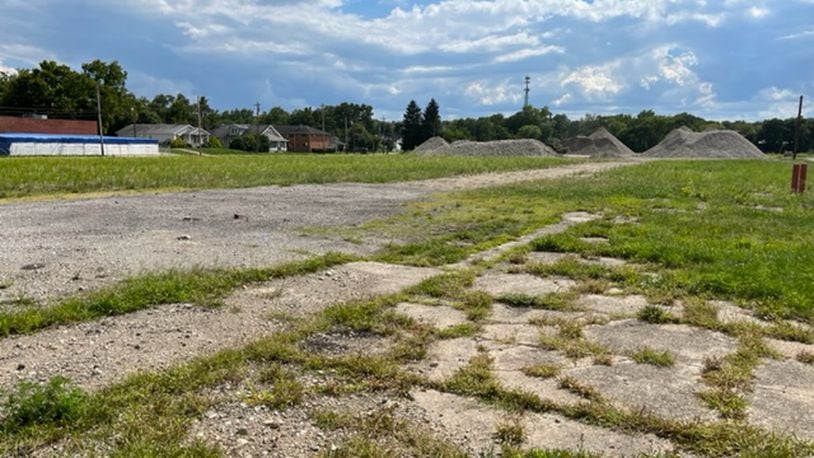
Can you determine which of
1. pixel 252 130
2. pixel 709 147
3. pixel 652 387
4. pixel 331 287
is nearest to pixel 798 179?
pixel 331 287

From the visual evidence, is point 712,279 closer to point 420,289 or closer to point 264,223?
point 420,289

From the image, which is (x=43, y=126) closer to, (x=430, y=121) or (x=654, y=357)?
(x=430, y=121)

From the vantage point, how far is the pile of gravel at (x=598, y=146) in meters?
82.6

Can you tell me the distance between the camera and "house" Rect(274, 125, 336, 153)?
375ft

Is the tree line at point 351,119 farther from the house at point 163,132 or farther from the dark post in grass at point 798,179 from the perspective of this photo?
the dark post in grass at point 798,179

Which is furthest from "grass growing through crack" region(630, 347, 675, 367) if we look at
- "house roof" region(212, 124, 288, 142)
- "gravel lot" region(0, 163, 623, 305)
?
A: "house roof" region(212, 124, 288, 142)

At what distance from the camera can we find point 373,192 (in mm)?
17766

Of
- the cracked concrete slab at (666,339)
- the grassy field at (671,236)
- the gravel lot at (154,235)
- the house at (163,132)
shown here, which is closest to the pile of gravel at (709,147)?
the grassy field at (671,236)

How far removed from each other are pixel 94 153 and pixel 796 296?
2562 inches

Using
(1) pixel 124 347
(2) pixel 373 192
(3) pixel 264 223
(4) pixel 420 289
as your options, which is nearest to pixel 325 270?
(4) pixel 420 289

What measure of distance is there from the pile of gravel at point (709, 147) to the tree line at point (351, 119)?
1545 cm

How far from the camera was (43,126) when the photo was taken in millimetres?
67000

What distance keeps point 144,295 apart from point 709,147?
3213 inches

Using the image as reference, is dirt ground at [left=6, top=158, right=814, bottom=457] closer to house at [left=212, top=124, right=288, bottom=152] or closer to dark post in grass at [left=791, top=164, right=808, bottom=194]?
dark post in grass at [left=791, top=164, right=808, bottom=194]
